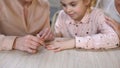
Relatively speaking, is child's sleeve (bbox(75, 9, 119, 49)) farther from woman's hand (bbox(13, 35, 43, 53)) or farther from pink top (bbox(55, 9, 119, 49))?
woman's hand (bbox(13, 35, 43, 53))

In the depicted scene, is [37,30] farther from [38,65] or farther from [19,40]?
[38,65]

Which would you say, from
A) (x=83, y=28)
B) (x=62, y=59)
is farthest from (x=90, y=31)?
(x=62, y=59)

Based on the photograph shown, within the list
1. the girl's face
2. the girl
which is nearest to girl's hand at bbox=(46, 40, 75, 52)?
the girl

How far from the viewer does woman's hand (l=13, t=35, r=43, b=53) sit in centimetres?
86

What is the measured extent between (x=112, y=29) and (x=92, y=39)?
12 centimetres

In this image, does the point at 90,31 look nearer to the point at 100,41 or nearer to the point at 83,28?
the point at 83,28

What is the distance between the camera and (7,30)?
108 centimetres

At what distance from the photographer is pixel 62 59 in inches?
32.8

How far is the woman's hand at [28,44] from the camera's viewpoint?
86 cm

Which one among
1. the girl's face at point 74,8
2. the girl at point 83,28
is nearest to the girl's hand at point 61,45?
the girl at point 83,28

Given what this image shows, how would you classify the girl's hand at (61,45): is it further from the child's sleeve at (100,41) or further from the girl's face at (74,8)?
the girl's face at (74,8)

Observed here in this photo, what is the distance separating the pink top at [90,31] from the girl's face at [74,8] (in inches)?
1.6

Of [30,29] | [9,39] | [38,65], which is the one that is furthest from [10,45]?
[30,29]

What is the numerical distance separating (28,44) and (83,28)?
13.5 inches
